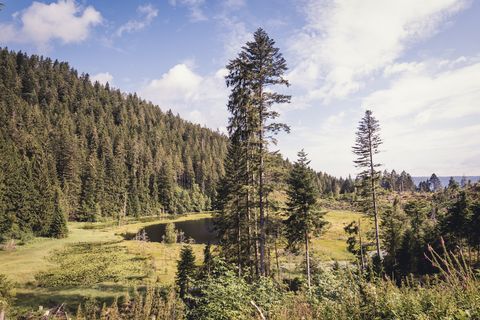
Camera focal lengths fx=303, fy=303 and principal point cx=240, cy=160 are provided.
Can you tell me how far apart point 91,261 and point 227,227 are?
31147mm

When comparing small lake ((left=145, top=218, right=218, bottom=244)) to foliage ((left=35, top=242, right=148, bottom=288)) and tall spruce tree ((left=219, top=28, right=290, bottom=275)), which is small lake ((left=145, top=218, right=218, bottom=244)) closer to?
foliage ((left=35, top=242, right=148, bottom=288))

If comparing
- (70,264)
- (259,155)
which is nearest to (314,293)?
(259,155)

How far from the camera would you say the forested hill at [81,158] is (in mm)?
71625

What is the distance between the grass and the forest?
1.22 feet

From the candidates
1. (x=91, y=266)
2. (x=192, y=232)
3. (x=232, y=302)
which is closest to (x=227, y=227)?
(x=232, y=302)

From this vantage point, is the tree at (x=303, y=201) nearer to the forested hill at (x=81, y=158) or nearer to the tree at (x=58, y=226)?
the forested hill at (x=81, y=158)

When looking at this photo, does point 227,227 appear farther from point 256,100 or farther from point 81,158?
point 81,158

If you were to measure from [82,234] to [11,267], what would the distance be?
3554cm

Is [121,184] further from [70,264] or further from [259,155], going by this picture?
[259,155]

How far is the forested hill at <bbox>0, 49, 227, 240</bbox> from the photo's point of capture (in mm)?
71625

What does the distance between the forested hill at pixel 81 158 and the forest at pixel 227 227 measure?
2.16 ft

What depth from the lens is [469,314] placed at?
3613 millimetres

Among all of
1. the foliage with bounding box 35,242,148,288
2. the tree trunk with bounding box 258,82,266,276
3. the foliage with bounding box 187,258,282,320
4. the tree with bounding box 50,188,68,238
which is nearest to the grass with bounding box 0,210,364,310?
the foliage with bounding box 35,242,148,288

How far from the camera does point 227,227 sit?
27.6 meters
